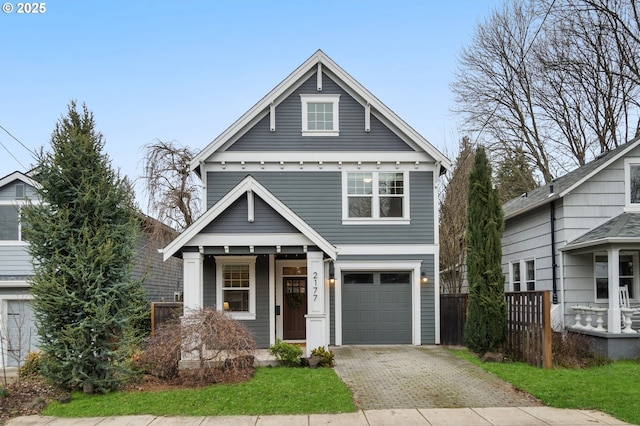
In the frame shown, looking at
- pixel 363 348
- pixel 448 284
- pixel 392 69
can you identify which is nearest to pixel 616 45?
pixel 392 69

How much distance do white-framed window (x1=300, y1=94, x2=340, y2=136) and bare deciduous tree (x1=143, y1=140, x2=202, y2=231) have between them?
653cm

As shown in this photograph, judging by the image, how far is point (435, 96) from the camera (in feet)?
101

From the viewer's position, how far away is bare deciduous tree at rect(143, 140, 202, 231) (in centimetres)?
2075

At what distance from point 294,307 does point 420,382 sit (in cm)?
575

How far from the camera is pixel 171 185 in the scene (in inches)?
840

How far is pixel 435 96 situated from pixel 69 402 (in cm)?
Result: 2628

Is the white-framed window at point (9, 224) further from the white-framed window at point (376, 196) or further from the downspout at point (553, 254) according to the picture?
the downspout at point (553, 254)

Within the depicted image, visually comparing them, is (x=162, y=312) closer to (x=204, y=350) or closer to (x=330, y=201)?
(x=204, y=350)

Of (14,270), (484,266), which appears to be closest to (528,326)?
(484,266)

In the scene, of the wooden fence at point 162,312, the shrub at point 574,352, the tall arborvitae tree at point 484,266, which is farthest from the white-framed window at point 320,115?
the shrub at point 574,352

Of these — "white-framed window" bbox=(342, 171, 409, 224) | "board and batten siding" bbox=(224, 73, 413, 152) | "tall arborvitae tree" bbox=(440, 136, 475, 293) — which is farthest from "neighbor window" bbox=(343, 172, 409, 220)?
"tall arborvitae tree" bbox=(440, 136, 475, 293)

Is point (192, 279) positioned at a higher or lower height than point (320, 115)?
lower

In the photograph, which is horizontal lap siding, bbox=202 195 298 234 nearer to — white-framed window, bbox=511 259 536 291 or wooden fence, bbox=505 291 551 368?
wooden fence, bbox=505 291 551 368

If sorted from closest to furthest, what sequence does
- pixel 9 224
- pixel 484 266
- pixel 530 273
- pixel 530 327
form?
pixel 530 327
pixel 484 266
pixel 9 224
pixel 530 273
